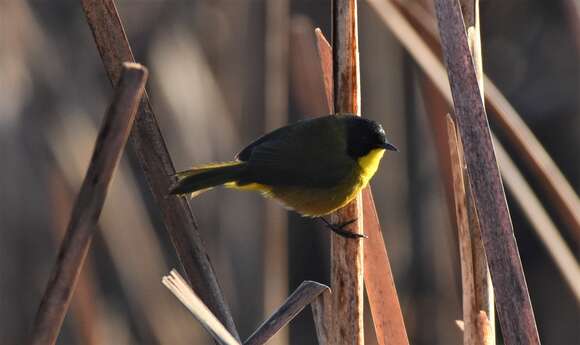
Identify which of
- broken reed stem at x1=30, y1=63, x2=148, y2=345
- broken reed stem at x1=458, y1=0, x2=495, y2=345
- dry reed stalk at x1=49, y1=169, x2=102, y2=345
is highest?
broken reed stem at x1=30, y1=63, x2=148, y2=345

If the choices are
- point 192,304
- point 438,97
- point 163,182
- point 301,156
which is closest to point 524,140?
point 438,97

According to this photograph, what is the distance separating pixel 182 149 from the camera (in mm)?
3314

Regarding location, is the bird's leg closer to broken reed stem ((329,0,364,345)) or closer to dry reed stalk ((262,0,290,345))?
broken reed stem ((329,0,364,345))

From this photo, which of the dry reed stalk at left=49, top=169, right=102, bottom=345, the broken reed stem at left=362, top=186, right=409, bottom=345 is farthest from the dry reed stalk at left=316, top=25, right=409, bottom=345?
the dry reed stalk at left=49, top=169, right=102, bottom=345

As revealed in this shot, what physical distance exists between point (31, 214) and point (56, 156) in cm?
63

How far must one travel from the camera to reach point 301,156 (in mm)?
2506

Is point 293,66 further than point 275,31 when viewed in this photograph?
Yes

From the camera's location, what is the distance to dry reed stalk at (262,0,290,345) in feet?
9.14

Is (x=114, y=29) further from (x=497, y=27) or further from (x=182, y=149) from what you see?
(x=497, y=27)

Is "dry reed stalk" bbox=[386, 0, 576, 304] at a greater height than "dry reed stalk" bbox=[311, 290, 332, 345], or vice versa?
"dry reed stalk" bbox=[386, 0, 576, 304]

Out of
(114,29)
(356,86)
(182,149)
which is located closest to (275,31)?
(182,149)

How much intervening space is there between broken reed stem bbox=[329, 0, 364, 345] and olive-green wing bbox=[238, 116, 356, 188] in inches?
21.2

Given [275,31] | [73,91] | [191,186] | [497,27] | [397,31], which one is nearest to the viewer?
[191,186]

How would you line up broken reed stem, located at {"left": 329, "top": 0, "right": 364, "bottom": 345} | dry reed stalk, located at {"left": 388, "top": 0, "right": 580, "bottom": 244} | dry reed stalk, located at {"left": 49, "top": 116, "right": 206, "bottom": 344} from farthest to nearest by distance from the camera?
1. dry reed stalk, located at {"left": 49, "top": 116, "right": 206, "bottom": 344}
2. dry reed stalk, located at {"left": 388, "top": 0, "right": 580, "bottom": 244}
3. broken reed stem, located at {"left": 329, "top": 0, "right": 364, "bottom": 345}
